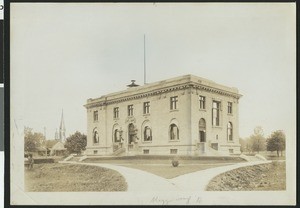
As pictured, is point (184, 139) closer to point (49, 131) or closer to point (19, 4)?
point (49, 131)

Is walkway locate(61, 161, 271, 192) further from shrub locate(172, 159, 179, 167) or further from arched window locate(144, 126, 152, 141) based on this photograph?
arched window locate(144, 126, 152, 141)

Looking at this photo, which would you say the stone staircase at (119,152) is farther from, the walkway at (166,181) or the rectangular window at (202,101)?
the rectangular window at (202,101)

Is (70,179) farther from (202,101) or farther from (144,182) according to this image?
(202,101)

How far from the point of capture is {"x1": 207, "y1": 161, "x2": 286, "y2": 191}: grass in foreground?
3.05 m

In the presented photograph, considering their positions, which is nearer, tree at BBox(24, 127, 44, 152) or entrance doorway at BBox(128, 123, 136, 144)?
tree at BBox(24, 127, 44, 152)

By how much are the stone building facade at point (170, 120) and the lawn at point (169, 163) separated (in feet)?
0.15

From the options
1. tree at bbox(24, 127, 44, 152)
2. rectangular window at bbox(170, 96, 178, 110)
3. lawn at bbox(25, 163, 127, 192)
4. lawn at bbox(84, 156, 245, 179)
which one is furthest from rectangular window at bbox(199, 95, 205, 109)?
tree at bbox(24, 127, 44, 152)

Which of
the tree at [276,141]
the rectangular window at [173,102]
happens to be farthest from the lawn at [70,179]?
the tree at [276,141]

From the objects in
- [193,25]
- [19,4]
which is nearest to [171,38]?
[193,25]

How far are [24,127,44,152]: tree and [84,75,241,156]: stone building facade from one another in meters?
0.32

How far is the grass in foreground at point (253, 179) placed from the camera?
305 cm

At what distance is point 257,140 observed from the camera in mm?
3070

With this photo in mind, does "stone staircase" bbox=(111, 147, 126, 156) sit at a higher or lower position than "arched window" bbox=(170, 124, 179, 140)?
lower

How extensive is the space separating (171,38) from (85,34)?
57cm
